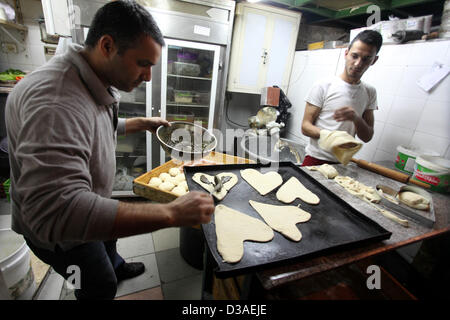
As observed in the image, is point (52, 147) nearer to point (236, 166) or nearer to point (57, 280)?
point (236, 166)

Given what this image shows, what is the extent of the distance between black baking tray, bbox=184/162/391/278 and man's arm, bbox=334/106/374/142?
0.46 m

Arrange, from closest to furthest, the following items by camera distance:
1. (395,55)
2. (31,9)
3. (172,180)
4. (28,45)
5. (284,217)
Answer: (284,217), (172,180), (395,55), (31,9), (28,45)

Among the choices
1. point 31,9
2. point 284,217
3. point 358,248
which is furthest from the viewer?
point 31,9

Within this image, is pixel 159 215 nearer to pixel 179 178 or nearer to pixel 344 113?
pixel 179 178

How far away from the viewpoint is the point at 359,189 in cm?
122

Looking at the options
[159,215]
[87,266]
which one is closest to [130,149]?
[87,266]

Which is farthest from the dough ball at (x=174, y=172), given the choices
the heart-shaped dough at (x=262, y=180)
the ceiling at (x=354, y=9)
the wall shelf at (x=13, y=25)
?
the wall shelf at (x=13, y=25)

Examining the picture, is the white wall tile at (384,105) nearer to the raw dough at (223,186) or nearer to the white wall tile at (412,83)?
the white wall tile at (412,83)

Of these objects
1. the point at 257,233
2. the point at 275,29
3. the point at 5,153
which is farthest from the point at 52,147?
the point at 275,29

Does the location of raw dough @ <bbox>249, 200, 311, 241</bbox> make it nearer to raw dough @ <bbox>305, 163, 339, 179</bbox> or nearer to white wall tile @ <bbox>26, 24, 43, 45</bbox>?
raw dough @ <bbox>305, 163, 339, 179</bbox>

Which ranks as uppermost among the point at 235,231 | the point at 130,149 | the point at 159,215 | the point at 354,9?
the point at 354,9

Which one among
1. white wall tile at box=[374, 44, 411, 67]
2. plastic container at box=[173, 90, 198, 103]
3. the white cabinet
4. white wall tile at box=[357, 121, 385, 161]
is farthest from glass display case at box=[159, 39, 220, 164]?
white wall tile at box=[357, 121, 385, 161]

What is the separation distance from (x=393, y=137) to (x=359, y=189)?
0.99 metres

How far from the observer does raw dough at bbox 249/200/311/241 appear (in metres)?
0.83
